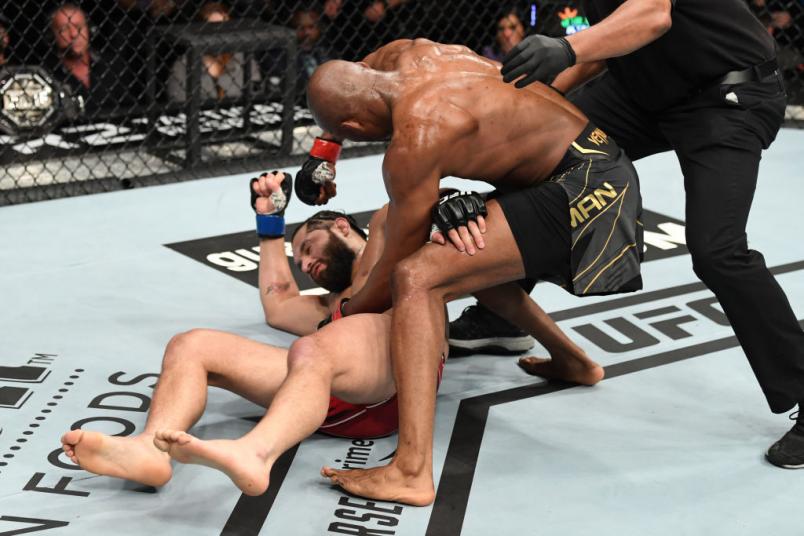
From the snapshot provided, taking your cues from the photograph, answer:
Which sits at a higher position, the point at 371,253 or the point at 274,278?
the point at 371,253

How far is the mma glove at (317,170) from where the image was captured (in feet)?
8.14

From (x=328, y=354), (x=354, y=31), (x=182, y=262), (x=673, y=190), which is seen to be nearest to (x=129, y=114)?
(x=354, y=31)

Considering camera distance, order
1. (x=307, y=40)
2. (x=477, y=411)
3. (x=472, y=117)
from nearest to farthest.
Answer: (x=472, y=117), (x=477, y=411), (x=307, y=40)

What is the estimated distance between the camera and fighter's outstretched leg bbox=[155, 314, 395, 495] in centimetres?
173

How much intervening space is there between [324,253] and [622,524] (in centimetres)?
98

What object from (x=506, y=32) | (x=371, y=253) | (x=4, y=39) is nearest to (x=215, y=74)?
(x=4, y=39)

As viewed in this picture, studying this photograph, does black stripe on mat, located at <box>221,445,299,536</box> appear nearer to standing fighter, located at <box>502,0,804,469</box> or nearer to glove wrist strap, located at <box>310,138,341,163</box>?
glove wrist strap, located at <box>310,138,341,163</box>

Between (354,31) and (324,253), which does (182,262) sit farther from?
(354,31)

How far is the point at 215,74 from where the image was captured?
14.4ft

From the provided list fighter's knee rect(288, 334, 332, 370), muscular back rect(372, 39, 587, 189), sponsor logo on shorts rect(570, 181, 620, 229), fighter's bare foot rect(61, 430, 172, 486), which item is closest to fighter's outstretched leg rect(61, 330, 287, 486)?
fighter's bare foot rect(61, 430, 172, 486)

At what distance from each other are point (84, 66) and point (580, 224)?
112 inches

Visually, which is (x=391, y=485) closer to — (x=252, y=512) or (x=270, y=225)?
(x=252, y=512)

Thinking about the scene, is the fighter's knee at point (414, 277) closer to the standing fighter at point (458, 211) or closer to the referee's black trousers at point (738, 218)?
the standing fighter at point (458, 211)

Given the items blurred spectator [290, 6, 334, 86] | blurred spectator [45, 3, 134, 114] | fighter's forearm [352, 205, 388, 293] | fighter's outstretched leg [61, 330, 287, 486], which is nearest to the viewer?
fighter's outstretched leg [61, 330, 287, 486]
